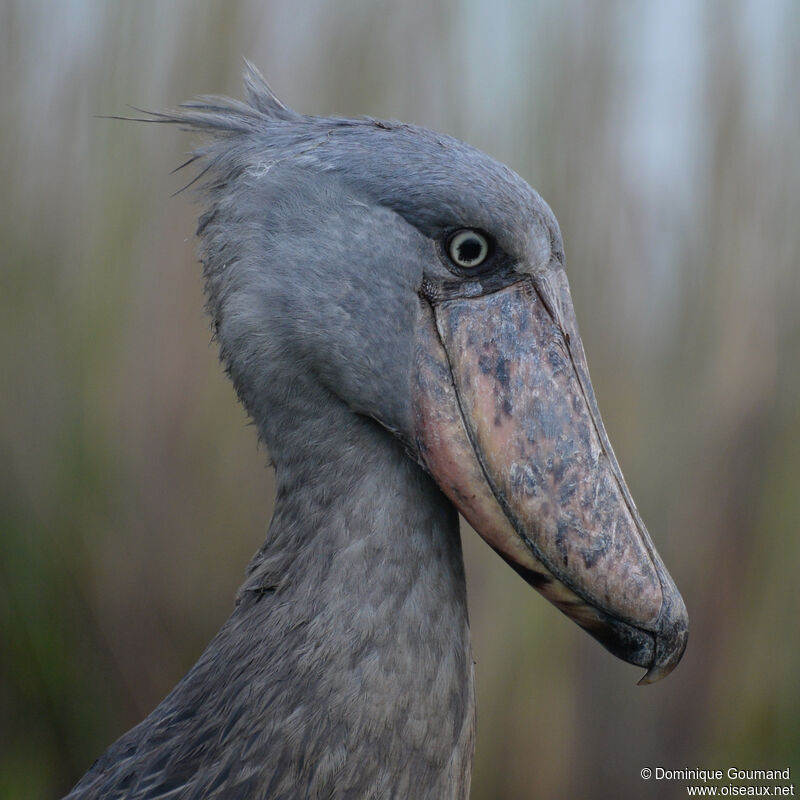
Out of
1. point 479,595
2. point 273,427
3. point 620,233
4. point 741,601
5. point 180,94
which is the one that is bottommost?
point 741,601

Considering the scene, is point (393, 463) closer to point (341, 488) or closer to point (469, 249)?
point (341, 488)

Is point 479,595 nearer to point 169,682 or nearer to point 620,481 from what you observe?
point 169,682

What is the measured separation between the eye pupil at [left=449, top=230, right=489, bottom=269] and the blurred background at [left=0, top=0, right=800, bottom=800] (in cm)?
108

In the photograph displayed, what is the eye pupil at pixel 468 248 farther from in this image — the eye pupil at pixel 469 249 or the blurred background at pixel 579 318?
the blurred background at pixel 579 318

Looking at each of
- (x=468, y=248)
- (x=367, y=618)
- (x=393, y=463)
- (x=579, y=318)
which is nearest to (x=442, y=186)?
(x=468, y=248)

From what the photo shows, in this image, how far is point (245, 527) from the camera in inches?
84.7

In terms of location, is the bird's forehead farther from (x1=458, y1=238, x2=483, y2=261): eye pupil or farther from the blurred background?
the blurred background

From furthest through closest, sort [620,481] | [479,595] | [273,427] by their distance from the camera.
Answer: [479,595], [273,427], [620,481]

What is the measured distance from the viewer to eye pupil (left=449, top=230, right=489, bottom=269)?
1.10 meters

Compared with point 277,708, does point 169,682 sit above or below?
below

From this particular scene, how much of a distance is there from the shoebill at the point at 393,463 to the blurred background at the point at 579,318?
98 cm

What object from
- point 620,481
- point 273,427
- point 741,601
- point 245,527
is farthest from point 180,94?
point 741,601

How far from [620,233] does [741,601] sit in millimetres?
893

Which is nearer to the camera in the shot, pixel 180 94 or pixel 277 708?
pixel 277 708
